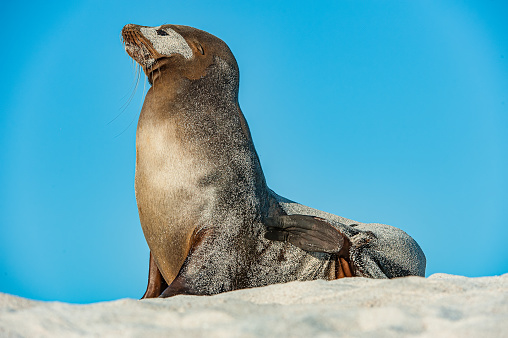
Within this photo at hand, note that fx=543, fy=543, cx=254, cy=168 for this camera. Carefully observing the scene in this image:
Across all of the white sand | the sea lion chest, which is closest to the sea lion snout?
the sea lion chest

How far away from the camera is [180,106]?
3.93 metres

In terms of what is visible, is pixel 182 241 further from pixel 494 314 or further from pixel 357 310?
pixel 494 314

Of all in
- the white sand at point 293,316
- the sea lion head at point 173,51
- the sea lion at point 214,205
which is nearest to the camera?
the white sand at point 293,316

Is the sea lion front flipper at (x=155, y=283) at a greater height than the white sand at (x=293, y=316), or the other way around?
the sea lion front flipper at (x=155, y=283)

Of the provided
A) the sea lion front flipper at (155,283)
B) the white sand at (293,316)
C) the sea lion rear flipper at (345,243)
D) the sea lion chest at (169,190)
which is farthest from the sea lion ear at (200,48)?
the white sand at (293,316)

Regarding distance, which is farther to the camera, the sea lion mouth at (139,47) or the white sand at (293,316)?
the sea lion mouth at (139,47)

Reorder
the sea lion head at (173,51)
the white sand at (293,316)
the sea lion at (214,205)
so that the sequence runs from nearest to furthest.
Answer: the white sand at (293,316), the sea lion at (214,205), the sea lion head at (173,51)

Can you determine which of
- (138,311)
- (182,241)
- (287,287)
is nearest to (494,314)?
(287,287)

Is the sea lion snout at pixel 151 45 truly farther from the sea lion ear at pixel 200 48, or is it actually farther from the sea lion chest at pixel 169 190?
the sea lion chest at pixel 169 190

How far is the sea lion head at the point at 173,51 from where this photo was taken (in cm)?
416

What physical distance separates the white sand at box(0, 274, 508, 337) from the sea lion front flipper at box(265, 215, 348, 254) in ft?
5.35

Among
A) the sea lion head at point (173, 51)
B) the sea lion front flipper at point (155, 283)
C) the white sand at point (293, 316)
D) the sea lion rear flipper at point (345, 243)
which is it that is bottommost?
the white sand at point (293, 316)

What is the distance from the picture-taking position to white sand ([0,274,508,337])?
1.50 m

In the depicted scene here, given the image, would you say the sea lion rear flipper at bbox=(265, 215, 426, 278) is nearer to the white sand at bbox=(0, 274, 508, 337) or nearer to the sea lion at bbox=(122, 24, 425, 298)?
the sea lion at bbox=(122, 24, 425, 298)
